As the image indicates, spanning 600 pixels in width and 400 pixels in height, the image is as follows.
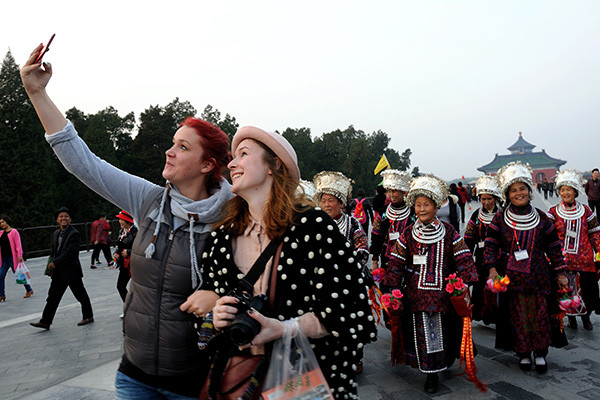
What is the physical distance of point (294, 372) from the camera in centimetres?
152

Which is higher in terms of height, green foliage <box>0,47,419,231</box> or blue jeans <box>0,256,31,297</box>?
green foliage <box>0,47,419,231</box>

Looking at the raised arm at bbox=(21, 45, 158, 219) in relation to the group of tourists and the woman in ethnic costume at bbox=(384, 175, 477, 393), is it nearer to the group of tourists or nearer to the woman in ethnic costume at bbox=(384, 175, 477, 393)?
the group of tourists

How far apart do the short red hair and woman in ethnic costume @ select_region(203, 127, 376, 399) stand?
0.26 m

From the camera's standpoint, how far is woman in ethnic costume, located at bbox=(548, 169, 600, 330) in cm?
576

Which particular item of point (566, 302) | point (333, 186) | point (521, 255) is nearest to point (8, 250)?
point (333, 186)

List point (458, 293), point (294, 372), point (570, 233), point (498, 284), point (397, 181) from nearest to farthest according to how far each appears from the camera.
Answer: point (294, 372) → point (458, 293) → point (498, 284) → point (570, 233) → point (397, 181)

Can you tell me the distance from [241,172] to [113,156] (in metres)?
33.6

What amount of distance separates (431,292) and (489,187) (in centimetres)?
257

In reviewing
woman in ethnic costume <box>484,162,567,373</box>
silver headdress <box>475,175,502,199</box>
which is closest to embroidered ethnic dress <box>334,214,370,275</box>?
woman in ethnic costume <box>484,162,567,373</box>

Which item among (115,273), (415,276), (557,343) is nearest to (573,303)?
(557,343)

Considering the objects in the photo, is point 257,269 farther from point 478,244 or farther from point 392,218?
point 478,244

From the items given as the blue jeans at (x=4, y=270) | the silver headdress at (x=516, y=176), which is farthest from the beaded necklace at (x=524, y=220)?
the blue jeans at (x=4, y=270)

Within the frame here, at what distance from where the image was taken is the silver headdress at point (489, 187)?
6.05 meters

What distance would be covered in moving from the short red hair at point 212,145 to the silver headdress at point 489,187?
4768 mm
